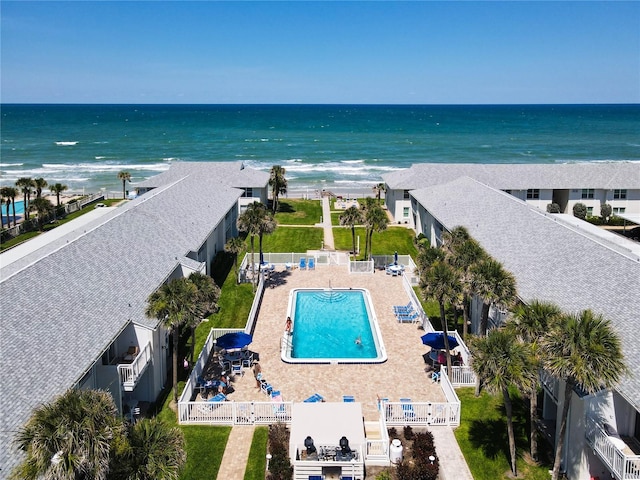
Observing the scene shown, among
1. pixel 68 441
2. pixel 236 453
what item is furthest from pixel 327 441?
pixel 68 441

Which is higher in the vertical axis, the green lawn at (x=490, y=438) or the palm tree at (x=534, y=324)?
the palm tree at (x=534, y=324)

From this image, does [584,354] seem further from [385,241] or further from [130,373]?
[385,241]

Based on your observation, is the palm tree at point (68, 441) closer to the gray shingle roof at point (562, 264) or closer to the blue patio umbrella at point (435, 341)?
the gray shingle roof at point (562, 264)

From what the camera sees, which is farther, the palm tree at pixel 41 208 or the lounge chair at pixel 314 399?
the palm tree at pixel 41 208

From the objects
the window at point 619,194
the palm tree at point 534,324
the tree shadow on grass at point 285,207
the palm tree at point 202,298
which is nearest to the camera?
the palm tree at point 534,324

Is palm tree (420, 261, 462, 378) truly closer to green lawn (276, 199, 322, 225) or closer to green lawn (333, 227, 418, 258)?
green lawn (333, 227, 418, 258)

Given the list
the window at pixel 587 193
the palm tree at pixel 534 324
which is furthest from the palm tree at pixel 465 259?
the window at pixel 587 193

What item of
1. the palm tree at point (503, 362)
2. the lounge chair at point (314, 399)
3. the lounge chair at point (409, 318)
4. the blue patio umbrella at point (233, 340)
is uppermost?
the palm tree at point (503, 362)
